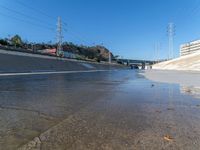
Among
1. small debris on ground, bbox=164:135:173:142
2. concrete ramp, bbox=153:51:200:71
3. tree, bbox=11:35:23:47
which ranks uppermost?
tree, bbox=11:35:23:47

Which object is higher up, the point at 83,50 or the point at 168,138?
the point at 83,50

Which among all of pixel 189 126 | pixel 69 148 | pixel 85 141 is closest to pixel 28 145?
pixel 69 148

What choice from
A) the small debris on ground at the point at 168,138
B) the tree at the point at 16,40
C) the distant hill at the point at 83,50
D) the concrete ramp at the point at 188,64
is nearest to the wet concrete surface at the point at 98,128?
the small debris on ground at the point at 168,138

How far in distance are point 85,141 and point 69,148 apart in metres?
0.38

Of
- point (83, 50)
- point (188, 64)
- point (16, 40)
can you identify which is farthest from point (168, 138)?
point (83, 50)

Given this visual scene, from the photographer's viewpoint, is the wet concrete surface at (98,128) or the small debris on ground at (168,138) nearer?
the wet concrete surface at (98,128)

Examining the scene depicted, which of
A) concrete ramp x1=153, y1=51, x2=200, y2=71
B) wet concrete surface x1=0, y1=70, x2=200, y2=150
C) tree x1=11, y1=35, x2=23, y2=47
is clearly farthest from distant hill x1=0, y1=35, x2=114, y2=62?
wet concrete surface x1=0, y1=70, x2=200, y2=150

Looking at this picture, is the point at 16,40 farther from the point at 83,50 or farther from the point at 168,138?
the point at 168,138

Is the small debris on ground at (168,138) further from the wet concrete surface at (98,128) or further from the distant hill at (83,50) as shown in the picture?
the distant hill at (83,50)

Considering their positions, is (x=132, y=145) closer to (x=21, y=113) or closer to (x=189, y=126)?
(x=189, y=126)

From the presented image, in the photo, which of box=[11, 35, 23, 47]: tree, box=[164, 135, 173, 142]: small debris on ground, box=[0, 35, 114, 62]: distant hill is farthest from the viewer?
box=[0, 35, 114, 62]: distant hill

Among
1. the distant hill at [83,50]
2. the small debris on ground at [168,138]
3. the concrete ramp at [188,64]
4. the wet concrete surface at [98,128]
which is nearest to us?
the wet concrete surface at [98,128]

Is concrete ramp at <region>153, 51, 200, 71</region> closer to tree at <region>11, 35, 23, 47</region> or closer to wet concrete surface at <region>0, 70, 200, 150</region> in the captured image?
wet concrete surface at <region>0, 70, 200, 150</region>

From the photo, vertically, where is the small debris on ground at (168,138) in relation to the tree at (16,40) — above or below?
below
